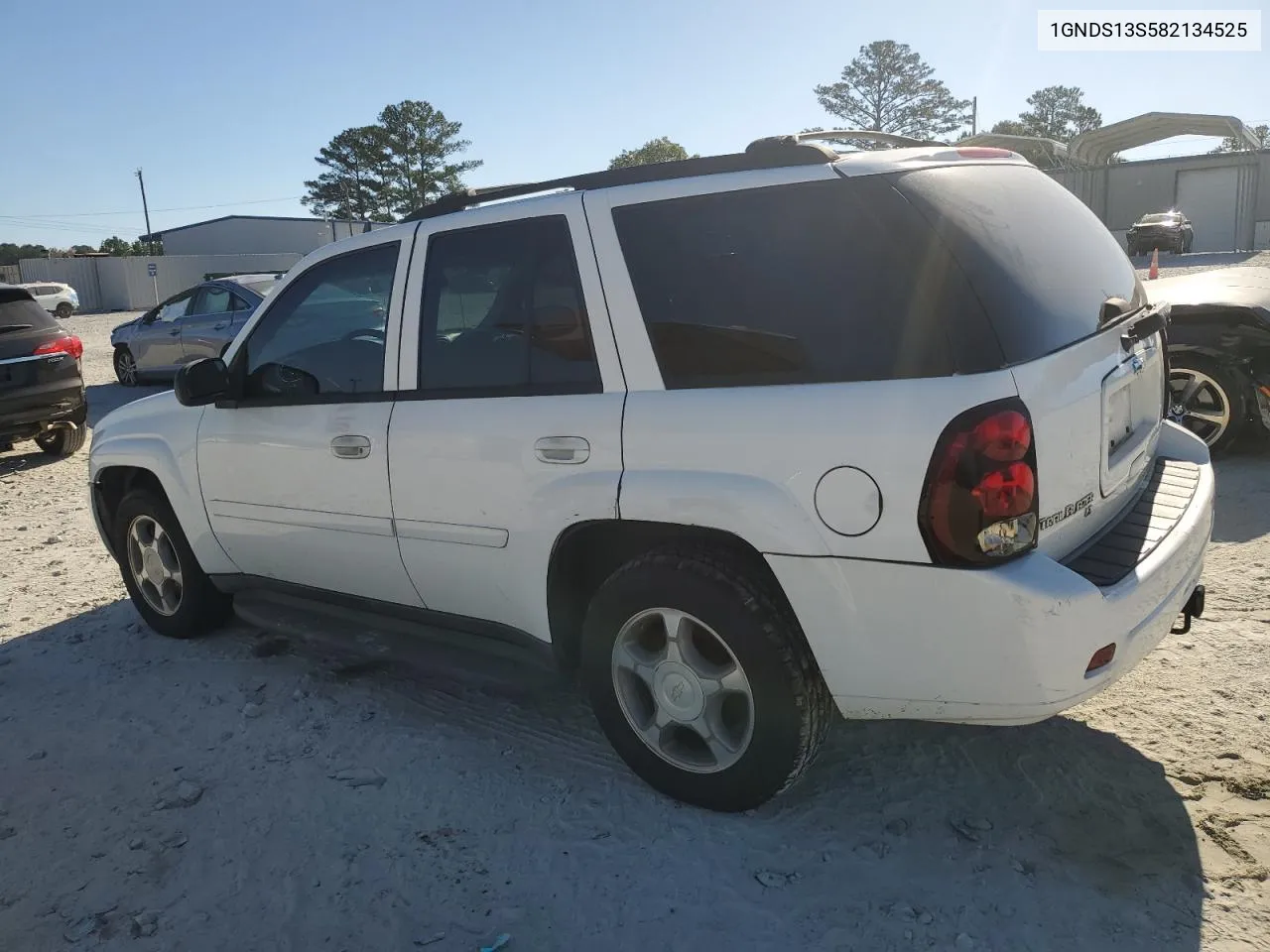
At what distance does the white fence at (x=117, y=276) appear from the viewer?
46406 mm

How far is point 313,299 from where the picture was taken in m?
4.00

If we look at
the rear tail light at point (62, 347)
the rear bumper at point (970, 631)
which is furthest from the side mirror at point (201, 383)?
the rear tail light at point (62, 347)

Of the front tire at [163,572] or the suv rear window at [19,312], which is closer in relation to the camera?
the front tire at [163,572]

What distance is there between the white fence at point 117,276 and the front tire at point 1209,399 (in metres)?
45.4

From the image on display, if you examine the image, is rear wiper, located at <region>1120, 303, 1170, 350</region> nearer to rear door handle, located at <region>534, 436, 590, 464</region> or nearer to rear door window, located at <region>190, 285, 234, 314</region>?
rear door handle, located at <region>534, 436, 590, 464</region>

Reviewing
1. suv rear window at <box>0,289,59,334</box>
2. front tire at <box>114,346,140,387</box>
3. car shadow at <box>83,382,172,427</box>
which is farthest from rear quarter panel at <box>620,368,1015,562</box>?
front tire at <box>114,346,140,387</box>

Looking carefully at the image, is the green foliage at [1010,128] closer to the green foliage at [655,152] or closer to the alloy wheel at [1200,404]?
the green foliage at [655,152]

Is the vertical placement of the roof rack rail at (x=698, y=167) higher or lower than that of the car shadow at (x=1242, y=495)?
higher

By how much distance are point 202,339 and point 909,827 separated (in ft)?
44.5

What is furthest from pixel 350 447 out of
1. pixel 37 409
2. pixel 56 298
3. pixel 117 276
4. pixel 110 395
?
pixel 117 276

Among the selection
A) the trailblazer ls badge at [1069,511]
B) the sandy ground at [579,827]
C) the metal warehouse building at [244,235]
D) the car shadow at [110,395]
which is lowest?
the sandy ground at [579,827]

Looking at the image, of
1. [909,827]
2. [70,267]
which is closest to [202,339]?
[909,827]

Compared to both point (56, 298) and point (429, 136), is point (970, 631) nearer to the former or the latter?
point (56, 298)

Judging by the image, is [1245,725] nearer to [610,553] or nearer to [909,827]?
[909,827]
